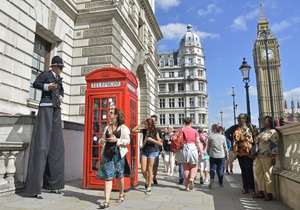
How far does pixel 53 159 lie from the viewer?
5793 millimetres

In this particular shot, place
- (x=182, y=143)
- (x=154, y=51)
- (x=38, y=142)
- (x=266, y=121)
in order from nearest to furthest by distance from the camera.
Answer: (x=38, y=142)
(x=266, y=121)
(x=182, y=143)
(x=154, y=51)

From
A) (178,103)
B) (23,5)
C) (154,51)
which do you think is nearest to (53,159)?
(23,5)

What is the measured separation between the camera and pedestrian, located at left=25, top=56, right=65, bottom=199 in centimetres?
541

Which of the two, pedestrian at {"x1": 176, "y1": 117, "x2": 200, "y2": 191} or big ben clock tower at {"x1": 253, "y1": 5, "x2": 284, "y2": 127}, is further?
big ben clock tower at {"x1": 253, "y1": 5, "x2": 284, "y2": 127}

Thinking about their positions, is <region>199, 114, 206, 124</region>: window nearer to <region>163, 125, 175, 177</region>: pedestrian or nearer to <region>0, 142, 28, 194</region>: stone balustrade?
<region>163, 125, 175, 177</region>: pedestrian

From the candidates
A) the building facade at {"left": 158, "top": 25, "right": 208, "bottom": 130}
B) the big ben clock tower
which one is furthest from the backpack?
the big ben clock tower

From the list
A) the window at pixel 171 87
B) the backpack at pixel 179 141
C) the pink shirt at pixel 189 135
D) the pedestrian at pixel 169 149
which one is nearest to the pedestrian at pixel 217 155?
the pink shirt at pixel 189 135

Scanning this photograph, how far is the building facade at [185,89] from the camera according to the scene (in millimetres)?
65688

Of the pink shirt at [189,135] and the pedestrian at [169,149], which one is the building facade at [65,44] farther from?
the pink shirt at [189,135]

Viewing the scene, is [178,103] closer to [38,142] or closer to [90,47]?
[90,47]

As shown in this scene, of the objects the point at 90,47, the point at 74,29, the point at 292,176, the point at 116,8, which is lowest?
the point at 292,176

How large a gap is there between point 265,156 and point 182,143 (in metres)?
2.19

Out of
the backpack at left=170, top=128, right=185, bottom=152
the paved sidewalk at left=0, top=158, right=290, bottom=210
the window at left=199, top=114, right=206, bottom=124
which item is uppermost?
the window at left=199, top=114, right=206, bottom=124

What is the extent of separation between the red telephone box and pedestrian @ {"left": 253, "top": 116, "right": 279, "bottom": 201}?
313cm
